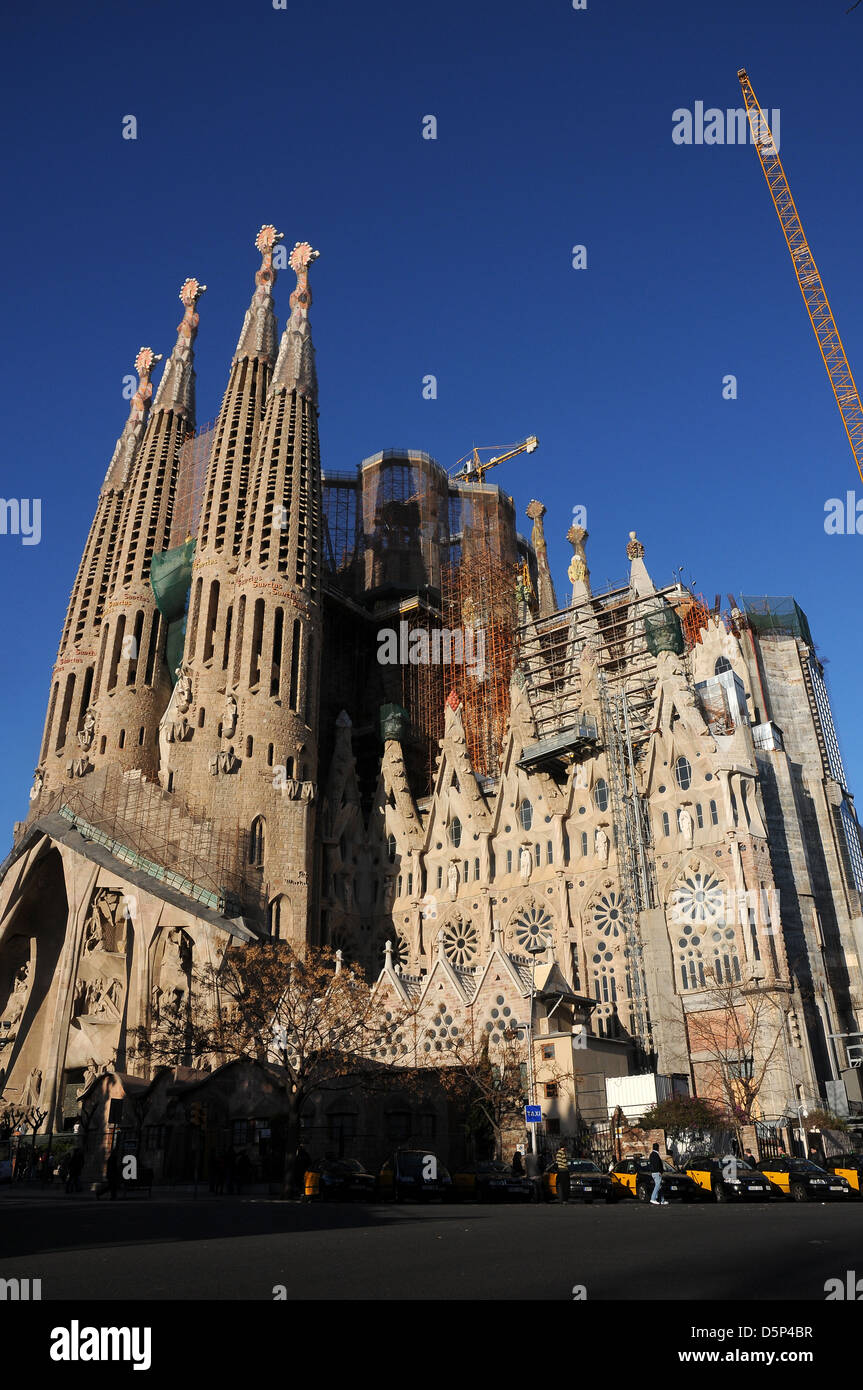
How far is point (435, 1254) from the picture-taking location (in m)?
12.0

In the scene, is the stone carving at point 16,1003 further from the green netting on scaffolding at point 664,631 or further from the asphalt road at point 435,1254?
the asphalt road at point 435,1254

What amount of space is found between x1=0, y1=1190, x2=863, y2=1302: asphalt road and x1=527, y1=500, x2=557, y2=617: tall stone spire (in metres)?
65.4

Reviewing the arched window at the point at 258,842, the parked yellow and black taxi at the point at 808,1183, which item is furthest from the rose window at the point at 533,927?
the parked yellow and black taxi at the point at 808,1183

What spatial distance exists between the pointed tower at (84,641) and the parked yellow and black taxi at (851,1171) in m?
46.6

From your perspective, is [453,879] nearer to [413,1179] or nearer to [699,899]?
[699,899]

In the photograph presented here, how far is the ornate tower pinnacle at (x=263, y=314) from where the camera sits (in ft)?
235

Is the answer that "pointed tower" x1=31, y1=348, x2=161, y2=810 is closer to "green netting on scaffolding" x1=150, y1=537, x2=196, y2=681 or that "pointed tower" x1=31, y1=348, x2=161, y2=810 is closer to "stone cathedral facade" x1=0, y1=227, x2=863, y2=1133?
"stone cathedral facade" x1=0, y1=227, x2=863, y2=1133

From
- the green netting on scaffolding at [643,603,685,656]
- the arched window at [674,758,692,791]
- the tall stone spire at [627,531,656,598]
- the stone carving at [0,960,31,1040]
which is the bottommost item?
the stone carving at [0,960,31,1040]

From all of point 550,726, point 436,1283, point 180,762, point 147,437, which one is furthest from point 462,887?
point 436,1283

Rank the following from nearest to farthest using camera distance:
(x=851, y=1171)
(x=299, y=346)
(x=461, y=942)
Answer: (x=851, y=1171), (x=461, y=942), (x=299, y=346)

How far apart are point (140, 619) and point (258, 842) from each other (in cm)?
2086

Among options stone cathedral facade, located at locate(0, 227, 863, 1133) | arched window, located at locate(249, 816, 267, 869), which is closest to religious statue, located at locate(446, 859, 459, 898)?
stone cathedral facade, located at locate(0, 227, 863, 1133)

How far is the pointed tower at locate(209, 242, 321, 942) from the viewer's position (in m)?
53.2

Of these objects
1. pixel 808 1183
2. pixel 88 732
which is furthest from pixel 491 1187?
pixel 88 732
